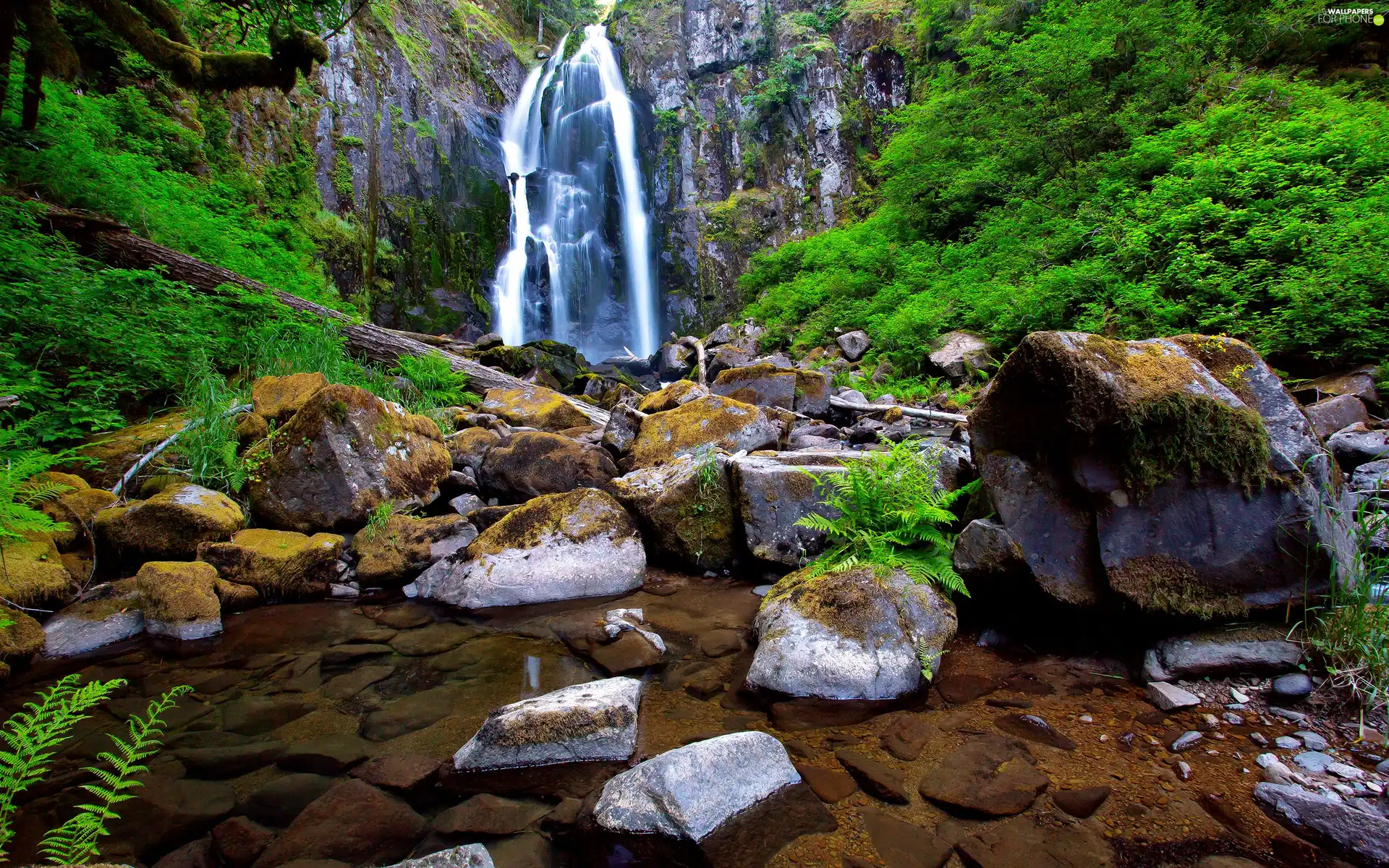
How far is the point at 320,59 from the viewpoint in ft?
28.3

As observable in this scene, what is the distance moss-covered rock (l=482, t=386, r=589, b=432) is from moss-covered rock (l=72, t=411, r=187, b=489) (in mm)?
3878

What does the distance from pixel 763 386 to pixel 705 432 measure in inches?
115

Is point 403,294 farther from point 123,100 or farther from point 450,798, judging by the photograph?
point 450,798

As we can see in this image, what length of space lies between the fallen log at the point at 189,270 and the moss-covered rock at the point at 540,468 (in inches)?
115

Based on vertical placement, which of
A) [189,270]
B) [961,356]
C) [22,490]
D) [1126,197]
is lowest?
[22,490]

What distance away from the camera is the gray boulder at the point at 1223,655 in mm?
2566

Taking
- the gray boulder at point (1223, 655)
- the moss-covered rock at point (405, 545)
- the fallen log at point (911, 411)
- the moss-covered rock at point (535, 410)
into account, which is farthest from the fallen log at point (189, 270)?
the gray boulder at point (1223, 655)

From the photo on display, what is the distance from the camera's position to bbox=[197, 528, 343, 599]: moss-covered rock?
4457mm

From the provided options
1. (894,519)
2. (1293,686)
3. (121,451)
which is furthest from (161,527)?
(1293,686)

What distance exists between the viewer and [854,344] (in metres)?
14.3

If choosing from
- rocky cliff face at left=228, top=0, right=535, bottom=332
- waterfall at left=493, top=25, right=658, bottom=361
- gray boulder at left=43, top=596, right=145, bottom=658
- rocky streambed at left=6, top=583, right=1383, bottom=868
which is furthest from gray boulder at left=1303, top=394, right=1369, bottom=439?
waterfall at left=493, top=25, right=658, bottom=361

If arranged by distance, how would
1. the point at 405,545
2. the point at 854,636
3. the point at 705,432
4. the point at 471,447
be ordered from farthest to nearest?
the point at 471,447, the point at 705,432, the point at 405,545, the point at 854,636

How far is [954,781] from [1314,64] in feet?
51.8

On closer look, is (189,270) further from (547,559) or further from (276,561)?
(547,559)
